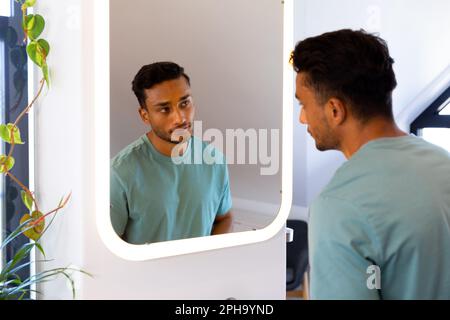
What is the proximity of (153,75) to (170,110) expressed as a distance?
7cm

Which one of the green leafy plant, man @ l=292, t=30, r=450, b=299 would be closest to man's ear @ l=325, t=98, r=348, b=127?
man @ l=292, t=30, r=450, b=299

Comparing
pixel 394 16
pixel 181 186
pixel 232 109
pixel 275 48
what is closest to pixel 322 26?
pixel 394 16

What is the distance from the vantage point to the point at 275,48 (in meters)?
1.09

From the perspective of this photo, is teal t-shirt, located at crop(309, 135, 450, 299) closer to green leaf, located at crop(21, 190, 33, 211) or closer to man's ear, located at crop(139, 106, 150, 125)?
man's ear, located at crop(139, 106, 150, 125)

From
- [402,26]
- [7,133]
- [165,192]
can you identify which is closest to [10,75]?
[7,133]

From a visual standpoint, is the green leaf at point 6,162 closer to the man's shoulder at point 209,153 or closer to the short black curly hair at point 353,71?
the man's shoulder at point 209,153

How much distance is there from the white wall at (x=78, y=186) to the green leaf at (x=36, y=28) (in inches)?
0.6

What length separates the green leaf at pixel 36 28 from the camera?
0.85m

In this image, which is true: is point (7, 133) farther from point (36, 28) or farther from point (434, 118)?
point (434, 118)

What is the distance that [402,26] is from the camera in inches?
66.8

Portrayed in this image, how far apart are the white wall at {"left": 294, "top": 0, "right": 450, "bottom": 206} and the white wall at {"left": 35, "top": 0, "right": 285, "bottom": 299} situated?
99cm

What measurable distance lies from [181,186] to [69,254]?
0.24 m

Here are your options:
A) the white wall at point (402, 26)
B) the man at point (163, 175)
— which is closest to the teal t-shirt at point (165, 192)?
the man at point (163, 175)
